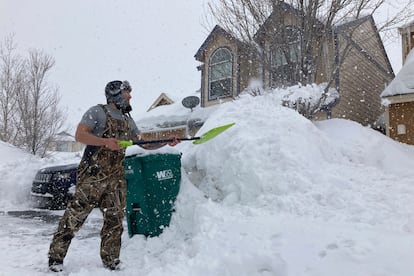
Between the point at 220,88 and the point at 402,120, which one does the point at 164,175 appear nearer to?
the point at 402,120

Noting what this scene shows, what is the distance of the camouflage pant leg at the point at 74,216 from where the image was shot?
10.5 feet

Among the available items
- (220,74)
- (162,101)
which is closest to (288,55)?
(220,74)

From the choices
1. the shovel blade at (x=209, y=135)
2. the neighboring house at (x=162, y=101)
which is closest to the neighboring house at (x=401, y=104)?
the shovel blade at (x=209, y=135)

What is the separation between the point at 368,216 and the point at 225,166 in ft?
5.61

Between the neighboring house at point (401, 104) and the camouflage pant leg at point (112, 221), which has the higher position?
the neighboring house at point (401, 104)

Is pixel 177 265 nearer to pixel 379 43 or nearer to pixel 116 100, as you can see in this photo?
pixel 116 100

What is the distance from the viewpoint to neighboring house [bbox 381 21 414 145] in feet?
33.2

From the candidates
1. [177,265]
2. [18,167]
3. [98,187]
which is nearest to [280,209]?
[177,265]

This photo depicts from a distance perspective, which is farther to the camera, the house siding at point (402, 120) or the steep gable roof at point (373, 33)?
the house siding at point (402, 120)

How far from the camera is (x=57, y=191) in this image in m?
7.01

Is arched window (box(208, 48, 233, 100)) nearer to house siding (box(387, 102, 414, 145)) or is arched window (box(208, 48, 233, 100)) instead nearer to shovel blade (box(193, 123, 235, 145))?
house siding (box(387, 102, 414, 145))

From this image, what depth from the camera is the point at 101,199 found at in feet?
11.1

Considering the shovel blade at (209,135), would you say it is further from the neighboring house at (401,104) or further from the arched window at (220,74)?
the arched window at (220,74)

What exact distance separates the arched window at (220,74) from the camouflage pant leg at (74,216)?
1046 cm
